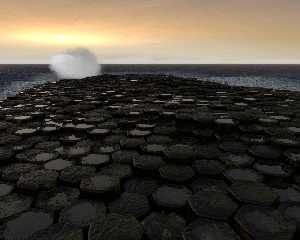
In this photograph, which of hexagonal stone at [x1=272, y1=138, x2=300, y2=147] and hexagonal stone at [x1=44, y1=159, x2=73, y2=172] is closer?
hexagonal stone at [x1=44, y1=159, x2=73, y2=172]

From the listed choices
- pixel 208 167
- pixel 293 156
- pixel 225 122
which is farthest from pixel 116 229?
pixel 225 122

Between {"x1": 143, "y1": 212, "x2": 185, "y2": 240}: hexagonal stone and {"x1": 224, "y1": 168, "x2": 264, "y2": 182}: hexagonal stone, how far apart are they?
0.83m

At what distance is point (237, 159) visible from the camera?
3.21m

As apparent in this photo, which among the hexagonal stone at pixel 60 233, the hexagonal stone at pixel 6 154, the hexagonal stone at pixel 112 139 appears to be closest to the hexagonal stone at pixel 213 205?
the hexagonal stone at pixel 60 233

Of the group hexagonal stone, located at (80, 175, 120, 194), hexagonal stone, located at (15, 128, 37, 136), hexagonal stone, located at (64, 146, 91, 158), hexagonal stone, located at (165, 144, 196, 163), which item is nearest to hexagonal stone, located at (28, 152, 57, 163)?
hexagonal stone, located at (64, 146, 91, 158)

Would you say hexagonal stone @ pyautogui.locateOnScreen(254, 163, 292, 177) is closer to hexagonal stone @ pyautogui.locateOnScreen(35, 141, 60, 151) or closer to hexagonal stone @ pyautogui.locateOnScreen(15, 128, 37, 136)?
hexagonal stone @ pyautogui.locateOnScreen(35, 141, 60, 151)

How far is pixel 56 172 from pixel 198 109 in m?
3.21

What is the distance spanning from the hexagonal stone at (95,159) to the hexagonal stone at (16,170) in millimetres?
492

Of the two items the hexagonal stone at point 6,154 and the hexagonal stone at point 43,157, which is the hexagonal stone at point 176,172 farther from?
the hexagonal stone at point 6,154

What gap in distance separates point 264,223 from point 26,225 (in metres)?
1.73

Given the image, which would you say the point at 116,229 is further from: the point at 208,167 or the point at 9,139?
the point at 9,139

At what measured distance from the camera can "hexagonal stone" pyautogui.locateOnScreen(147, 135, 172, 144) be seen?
148 inches

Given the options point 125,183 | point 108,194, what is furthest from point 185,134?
point 108,194

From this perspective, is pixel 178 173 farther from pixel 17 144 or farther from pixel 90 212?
pixel 17 144
